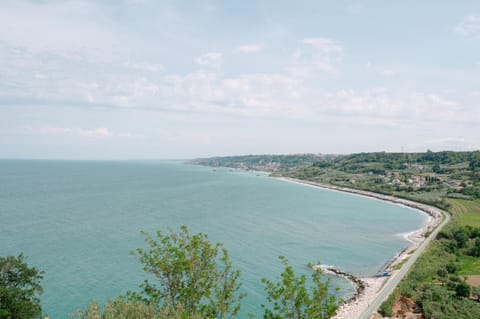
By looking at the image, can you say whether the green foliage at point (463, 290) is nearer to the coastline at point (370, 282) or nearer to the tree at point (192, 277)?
the coastline at point (370, 282)

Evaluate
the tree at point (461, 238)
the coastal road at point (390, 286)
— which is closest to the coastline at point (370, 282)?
the coastal road at point (390, 286)

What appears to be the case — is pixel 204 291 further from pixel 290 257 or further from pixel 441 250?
pixel 441 250

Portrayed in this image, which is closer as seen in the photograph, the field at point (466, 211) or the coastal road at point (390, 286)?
the coastal road at point (390, 286)

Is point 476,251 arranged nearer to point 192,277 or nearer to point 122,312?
point 192,277

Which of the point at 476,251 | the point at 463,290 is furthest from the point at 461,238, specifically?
the point at 463,290

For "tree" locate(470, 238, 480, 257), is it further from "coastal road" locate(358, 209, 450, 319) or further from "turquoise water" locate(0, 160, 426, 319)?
"turquoise water" locate(0, 160, 426, 319)

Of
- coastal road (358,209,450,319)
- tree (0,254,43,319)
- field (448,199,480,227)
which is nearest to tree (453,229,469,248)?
coastal road (358,209,450,319)
